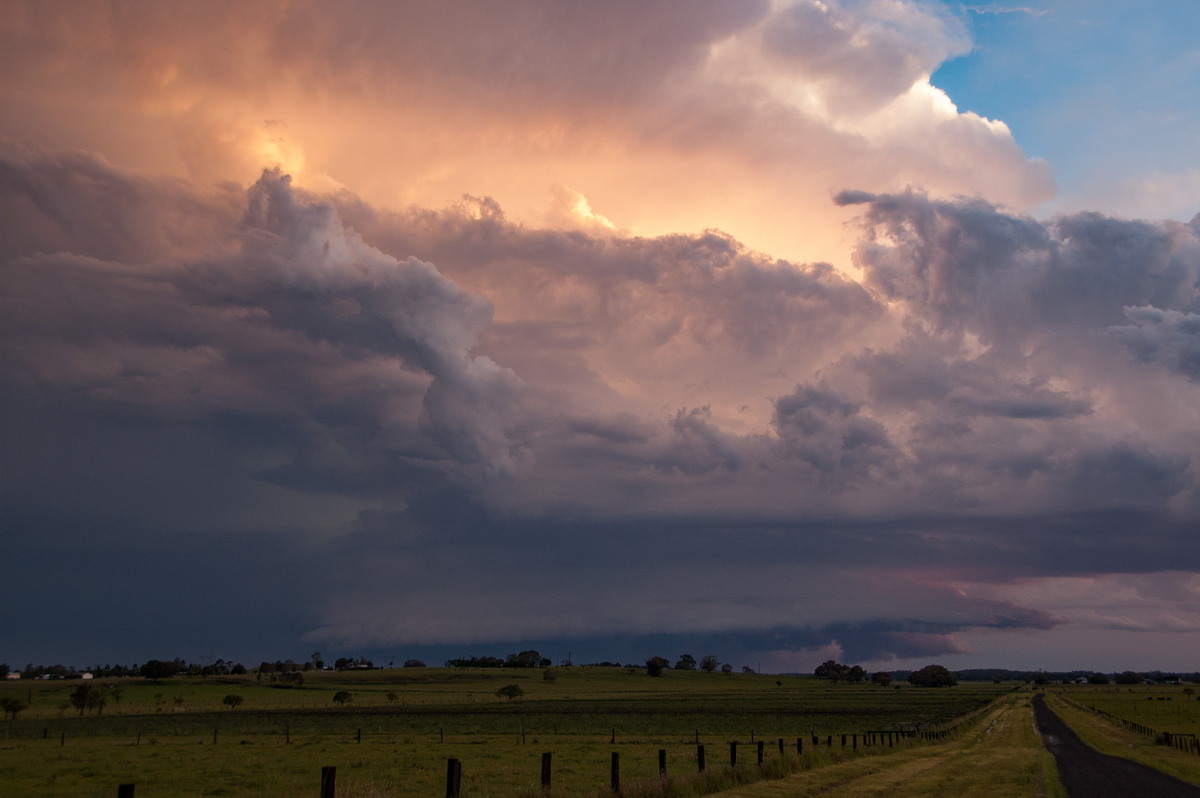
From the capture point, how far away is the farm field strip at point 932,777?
25.0m

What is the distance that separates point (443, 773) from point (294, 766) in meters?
9.07

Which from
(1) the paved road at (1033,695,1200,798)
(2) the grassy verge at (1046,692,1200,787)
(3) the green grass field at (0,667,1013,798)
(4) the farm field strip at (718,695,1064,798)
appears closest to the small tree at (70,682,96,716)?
(3) the green grass field at (0,667,1013,798)

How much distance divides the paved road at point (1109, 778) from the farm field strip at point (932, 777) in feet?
2.38

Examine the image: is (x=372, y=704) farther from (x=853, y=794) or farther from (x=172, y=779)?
(x=853, y=794)

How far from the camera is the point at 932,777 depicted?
30000 millimetres

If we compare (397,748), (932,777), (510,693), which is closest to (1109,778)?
(932,777)

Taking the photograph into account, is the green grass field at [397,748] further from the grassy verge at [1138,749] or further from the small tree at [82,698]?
the grassy verge at [1138,749]

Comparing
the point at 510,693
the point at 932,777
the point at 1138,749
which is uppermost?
the point at 932,777

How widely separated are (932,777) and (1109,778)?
904 cm

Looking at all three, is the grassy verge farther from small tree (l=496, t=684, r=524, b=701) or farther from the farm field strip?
small tree (l=496, t=684, r=524, b=701)

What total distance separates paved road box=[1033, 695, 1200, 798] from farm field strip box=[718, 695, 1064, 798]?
724 millimetres

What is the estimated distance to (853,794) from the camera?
24.3m

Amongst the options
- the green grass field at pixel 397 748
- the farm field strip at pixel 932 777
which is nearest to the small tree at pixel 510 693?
the green grass field at pixel 397 748

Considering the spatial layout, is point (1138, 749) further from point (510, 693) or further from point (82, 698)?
point (510, 693)
